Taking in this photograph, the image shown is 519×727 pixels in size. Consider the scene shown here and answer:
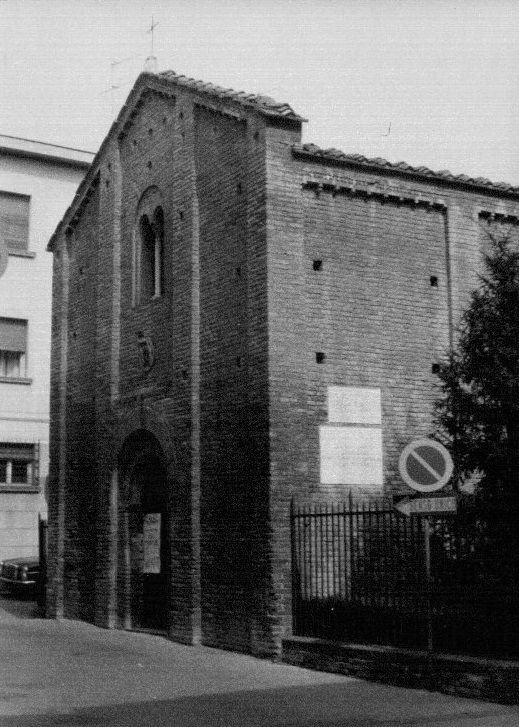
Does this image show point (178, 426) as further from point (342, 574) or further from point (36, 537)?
point (36, 537)

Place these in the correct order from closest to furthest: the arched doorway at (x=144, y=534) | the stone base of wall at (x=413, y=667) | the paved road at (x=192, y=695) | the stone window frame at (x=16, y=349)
Answer: the paved road at (x=192, y=695), the stone base of wall at (x=413, y=667), the arched doorway at (x=144, y=534), the stone window frame at (x=16, y=349)

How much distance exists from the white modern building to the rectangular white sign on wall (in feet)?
50.3

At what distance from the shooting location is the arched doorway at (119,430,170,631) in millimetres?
16995

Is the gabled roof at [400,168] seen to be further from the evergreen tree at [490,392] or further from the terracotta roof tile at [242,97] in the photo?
the evergreen tree at [490,392]

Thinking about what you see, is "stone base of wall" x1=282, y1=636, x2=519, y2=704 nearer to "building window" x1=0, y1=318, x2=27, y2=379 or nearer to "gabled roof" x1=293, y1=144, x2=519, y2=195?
"gabled roof" x1=293, y1=144, x2=519, y2=195

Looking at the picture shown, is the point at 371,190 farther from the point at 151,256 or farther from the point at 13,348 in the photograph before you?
the point at 13,348

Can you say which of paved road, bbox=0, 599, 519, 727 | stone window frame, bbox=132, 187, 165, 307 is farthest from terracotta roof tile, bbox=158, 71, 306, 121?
paved road, bbox=0, 599, 519, 727

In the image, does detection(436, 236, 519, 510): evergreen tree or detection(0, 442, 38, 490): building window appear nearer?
detection(436, 236, 519, 510): evergreen tree

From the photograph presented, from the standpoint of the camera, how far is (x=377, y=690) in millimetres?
11562

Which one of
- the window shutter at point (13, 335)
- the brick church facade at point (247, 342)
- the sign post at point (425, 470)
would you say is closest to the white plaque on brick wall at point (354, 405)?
the brick church facade at point (247, 342)

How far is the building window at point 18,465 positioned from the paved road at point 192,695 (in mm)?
12959

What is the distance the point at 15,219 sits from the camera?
2961 centimetres

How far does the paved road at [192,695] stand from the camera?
9680mm

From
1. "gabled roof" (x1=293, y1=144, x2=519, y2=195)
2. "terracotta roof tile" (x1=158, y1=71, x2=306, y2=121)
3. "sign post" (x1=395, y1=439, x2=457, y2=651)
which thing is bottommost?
"sign post" (x1=395, y1=439, x2=457, y2=651)
